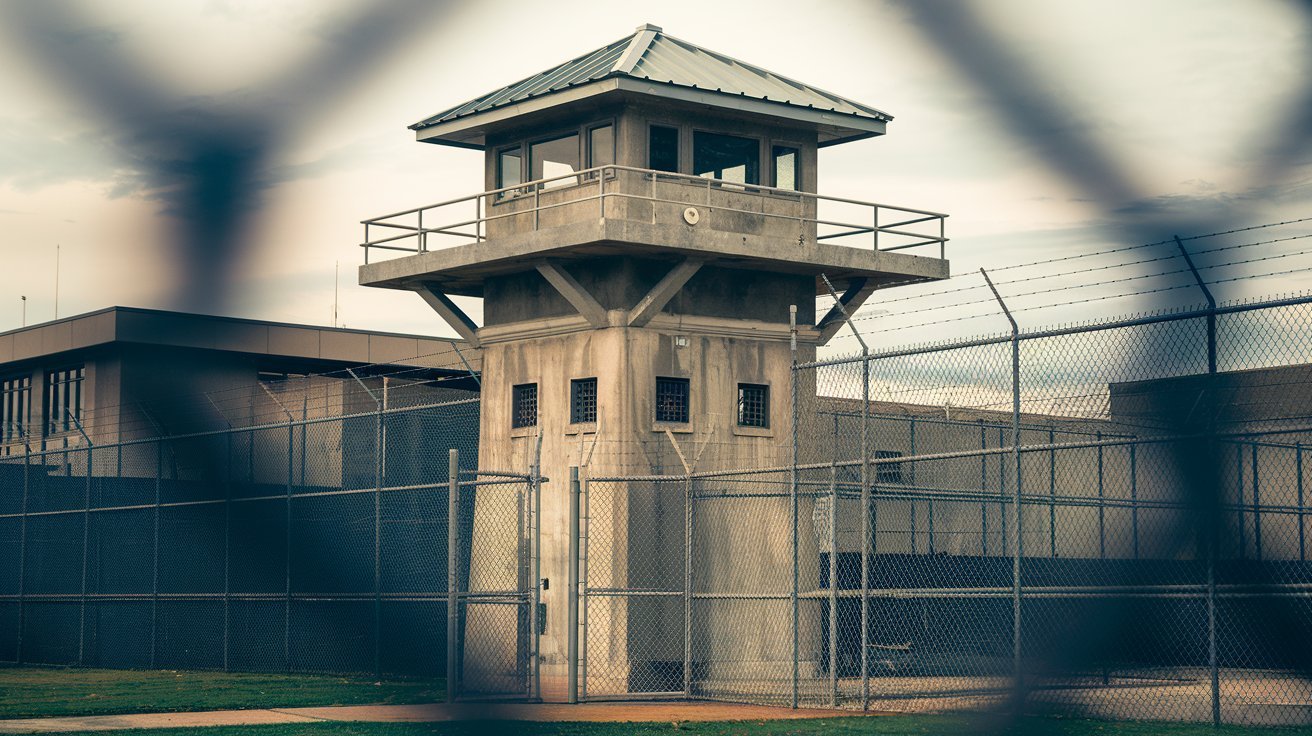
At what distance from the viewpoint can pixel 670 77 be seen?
22.4 meters

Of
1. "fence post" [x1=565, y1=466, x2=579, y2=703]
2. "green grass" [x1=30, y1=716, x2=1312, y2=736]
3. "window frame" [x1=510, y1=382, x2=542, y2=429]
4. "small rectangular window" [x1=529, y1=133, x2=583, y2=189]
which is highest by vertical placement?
"small rectangular window" [x1=529, y1=133, x2=583, y2=189]

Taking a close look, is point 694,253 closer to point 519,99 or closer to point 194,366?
point 519,99

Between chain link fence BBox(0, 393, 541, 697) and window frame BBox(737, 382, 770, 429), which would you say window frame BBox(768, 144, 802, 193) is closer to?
window frame BBox(737, 382, 770, 429)

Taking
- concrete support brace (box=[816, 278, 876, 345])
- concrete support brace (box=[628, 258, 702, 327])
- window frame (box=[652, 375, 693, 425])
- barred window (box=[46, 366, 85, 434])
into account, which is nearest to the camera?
barred window (box=[46, 366, 85, 434])

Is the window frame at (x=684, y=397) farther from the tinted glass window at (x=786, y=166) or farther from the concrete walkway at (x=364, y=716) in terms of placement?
the concrete walkway at (x=364, y=716)

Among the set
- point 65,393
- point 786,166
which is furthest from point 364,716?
point 65,393

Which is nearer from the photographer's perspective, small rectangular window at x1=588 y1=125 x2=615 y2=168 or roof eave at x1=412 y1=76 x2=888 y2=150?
roof eave at x1=412 y1=76 x2=888 y2=150

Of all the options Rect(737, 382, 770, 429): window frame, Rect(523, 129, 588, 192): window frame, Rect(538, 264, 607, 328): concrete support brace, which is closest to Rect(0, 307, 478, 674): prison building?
Rect(538, 264, 607, 328): concrete support brace

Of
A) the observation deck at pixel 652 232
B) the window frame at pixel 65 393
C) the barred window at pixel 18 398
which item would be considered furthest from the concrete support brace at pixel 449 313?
the window frame at pixel 65 393

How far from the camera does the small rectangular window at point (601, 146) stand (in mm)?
22797

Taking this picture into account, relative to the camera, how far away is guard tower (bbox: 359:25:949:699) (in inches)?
890

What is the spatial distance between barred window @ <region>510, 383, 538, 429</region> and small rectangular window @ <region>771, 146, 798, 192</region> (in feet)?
15.7

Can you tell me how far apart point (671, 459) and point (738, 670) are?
10.3ft

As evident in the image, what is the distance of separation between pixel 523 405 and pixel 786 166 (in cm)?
533
